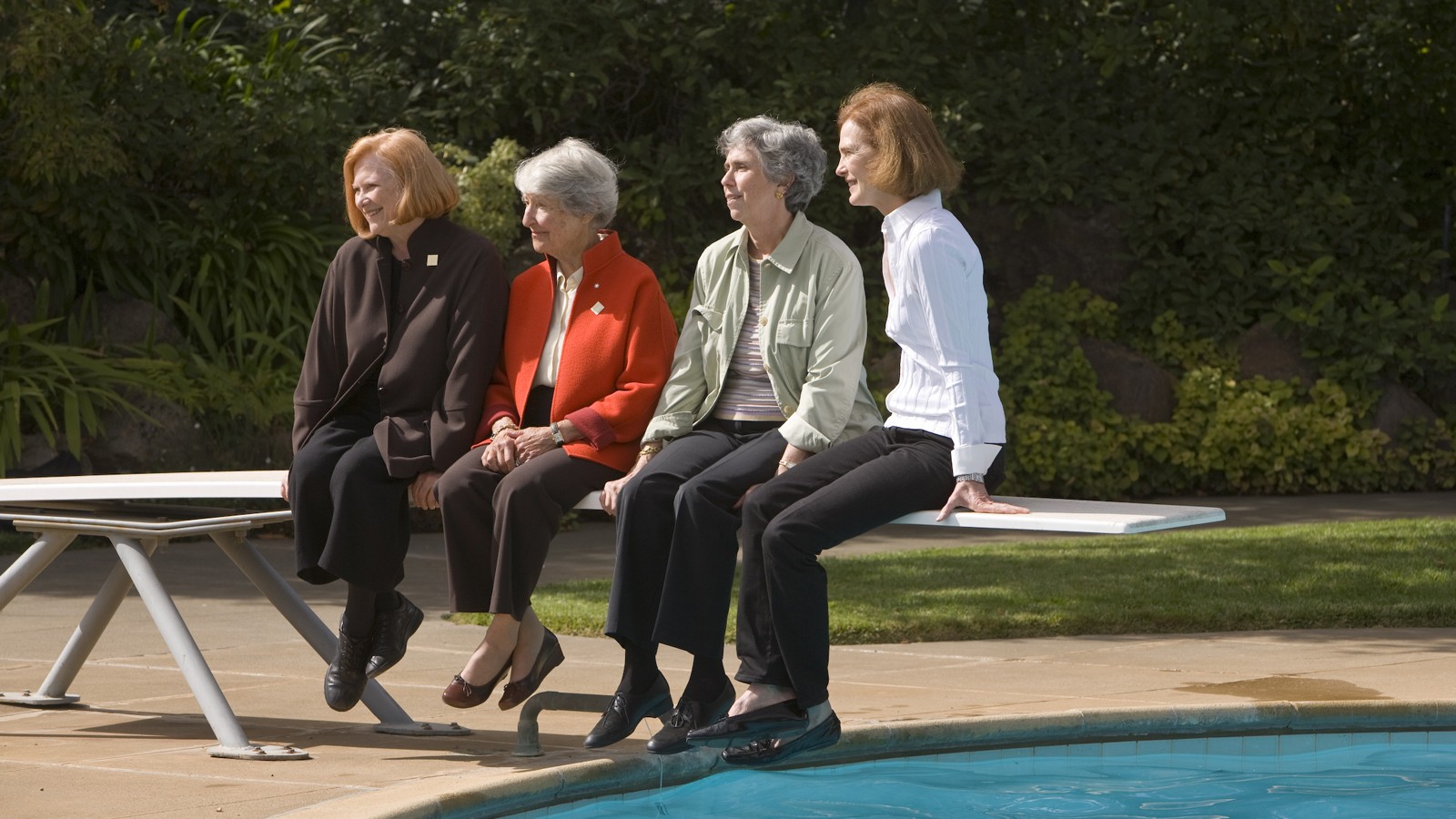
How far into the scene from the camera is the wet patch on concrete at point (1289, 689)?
545cm

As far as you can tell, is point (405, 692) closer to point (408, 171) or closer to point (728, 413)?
point (728, 413)

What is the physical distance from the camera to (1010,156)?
13.2 metres

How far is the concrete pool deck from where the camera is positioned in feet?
13.8

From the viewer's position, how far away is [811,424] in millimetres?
4625

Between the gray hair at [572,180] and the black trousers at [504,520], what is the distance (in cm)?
69

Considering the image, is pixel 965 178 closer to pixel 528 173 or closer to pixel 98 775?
pixel 528 173

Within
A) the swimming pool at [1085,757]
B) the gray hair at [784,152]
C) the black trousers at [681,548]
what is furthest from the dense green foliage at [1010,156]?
the swimming pool at [1085,757]

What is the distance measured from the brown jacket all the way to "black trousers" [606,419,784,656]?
0.58 meters

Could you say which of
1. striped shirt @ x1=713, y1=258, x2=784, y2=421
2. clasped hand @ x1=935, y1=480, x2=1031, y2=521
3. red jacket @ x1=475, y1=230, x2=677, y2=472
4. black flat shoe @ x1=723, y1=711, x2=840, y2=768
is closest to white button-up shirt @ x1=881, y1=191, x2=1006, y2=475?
clasped hand @ x1=935, y1=480, x2=1031, y2=521

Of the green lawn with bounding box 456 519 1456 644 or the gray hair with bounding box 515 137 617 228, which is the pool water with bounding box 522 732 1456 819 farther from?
the green lawn with bounding box 456 519 1456 644

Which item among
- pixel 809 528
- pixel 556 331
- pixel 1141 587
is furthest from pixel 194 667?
pixel 1141 587

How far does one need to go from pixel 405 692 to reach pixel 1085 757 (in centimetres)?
215

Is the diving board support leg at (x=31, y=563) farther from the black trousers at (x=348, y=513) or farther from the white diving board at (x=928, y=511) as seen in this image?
the black trousers at (x=348, y=513)

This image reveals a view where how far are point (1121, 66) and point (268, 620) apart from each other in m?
9.09
